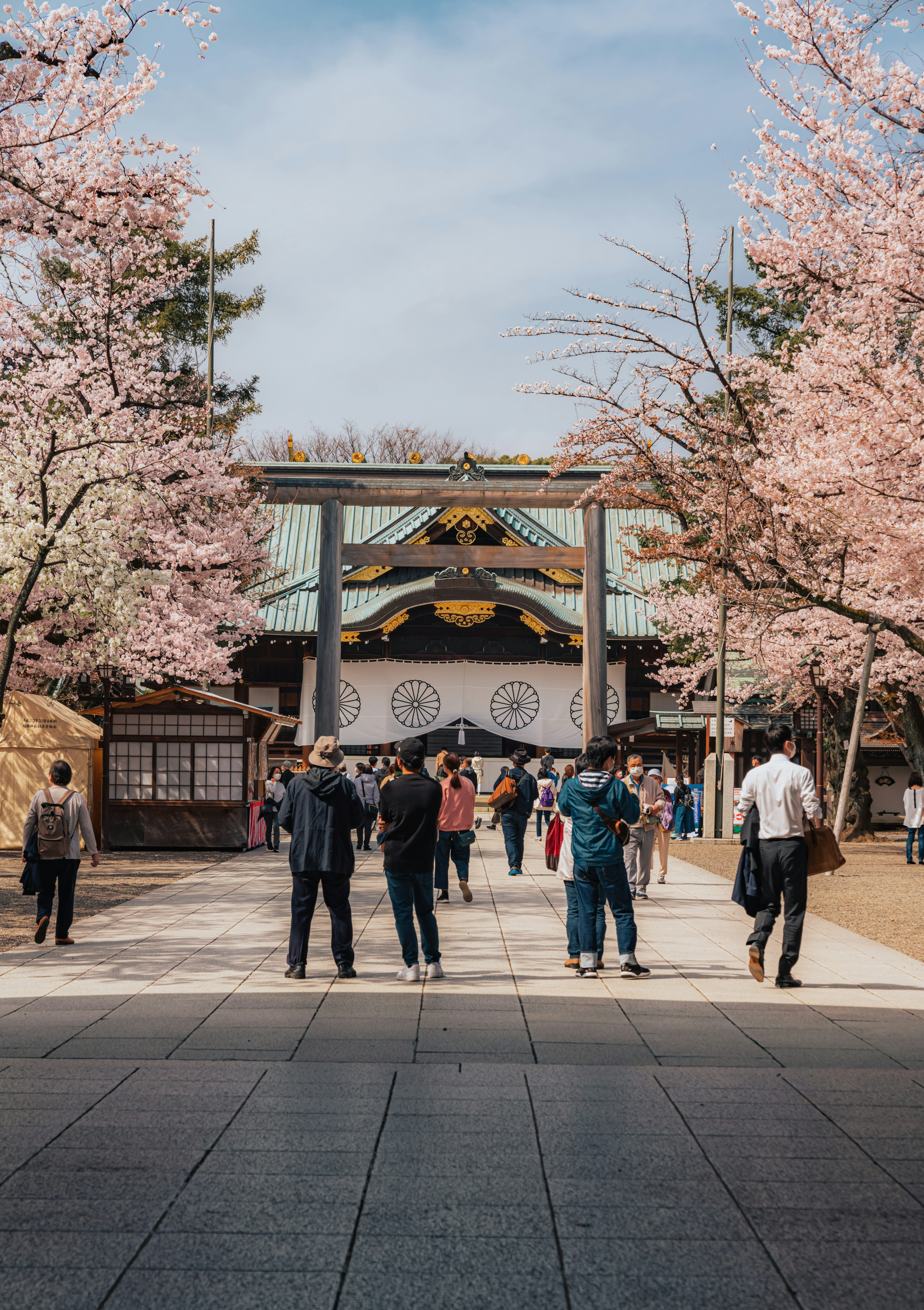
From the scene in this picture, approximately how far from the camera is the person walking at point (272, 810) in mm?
19125

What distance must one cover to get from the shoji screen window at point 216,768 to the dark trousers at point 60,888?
9.18m

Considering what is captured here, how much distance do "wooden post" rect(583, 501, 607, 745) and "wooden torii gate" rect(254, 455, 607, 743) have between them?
14 mm

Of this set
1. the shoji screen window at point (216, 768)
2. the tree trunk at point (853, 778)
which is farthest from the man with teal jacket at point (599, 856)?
the tree trunk at point (853, 778)

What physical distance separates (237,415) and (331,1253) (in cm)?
2201

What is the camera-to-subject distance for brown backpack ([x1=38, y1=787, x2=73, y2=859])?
29.8ft

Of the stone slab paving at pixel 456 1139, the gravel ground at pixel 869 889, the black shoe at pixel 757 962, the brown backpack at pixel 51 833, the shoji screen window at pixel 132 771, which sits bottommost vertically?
the gravel ground at pixel 869 889

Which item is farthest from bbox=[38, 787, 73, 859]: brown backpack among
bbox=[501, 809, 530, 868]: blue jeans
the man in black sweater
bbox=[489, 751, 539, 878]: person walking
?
bbox=[501, 809, 530, 868]: blue jeans

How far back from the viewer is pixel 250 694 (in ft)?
101

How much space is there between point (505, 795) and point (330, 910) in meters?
7.95

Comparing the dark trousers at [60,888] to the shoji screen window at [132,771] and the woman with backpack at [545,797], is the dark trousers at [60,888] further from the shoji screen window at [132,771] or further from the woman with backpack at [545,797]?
the woman with backpack at [545,797]

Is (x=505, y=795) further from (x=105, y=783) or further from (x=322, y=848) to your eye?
(x=322, y=848)

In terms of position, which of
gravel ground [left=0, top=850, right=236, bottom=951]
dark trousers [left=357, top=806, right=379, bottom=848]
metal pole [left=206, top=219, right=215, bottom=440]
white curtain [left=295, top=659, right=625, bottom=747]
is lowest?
gravel ground [left=0, top=850, right=236, bottom=951]

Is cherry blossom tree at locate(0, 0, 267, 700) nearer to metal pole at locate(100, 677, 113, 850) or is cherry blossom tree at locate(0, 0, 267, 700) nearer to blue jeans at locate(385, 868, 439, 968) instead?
metal pole at locate(100, 677, 113, 850)

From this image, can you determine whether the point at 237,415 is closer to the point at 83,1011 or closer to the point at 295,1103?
the point at 83,1011
